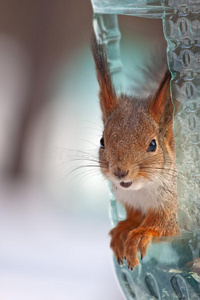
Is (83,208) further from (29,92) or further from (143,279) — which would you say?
(143,279)

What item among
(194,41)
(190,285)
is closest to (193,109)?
(194,41)

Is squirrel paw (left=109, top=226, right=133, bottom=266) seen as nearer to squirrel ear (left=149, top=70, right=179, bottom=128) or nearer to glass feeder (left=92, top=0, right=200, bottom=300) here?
glass feeder (left=92, top=0, right=200, bottom=300)

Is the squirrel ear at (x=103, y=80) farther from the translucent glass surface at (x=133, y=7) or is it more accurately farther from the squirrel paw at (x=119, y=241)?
the squirrel paw at (x=119, y=241)

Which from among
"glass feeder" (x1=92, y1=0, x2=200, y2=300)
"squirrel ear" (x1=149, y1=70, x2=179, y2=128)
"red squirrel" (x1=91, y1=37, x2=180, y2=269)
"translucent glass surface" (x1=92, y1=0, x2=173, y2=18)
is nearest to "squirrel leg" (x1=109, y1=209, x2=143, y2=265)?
"red squirrel" (x1=91, y1=37, x2=180, y2=269)

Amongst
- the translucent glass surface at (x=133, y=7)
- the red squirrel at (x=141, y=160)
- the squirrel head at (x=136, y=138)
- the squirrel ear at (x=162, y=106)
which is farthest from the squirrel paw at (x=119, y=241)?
the translucent glass surface at (x=133, y=7)

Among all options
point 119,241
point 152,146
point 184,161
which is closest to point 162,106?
point 152,146

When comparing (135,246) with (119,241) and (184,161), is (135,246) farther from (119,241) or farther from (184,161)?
(184,161)
